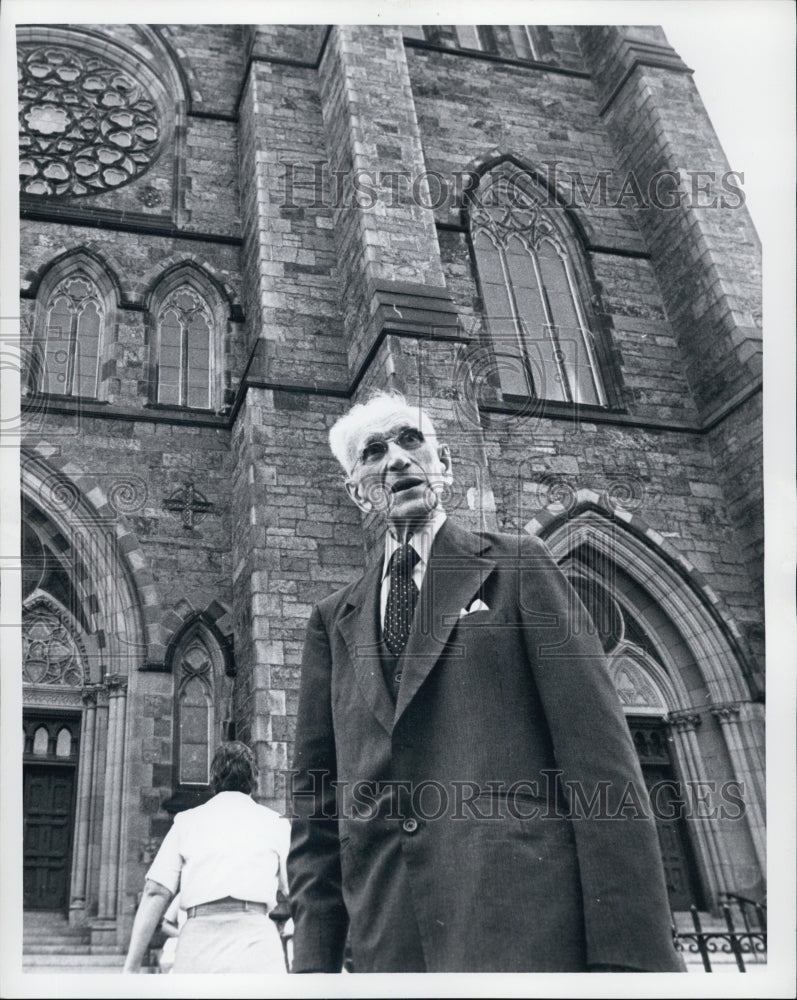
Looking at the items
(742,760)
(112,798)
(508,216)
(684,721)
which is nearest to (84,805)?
(112,798)

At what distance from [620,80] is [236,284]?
5241 millimetres

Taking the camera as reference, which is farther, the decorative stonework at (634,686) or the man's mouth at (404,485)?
the decorative stonework at (634,686)

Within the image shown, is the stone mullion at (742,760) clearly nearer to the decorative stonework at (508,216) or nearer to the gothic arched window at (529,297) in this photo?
the gothic arched window at (529,297)

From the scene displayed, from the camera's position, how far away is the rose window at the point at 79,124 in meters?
9.76

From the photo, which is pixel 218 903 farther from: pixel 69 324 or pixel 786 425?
pixel 69 324

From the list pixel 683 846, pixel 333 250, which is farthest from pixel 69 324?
pixel 683 846

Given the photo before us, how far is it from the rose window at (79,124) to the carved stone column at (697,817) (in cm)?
734

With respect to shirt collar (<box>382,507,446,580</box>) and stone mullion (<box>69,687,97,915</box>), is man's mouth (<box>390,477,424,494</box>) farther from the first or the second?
stone mullion (<box>69,687,97,915</box>)

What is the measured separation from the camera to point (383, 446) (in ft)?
15.2

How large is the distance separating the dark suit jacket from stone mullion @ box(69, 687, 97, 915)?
3119 millimetres

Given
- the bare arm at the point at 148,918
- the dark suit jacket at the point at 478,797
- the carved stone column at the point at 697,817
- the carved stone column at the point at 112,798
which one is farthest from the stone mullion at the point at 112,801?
the carved stone column at the point at 697,817

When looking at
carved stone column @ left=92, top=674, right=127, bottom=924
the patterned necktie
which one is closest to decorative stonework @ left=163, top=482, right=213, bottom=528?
carved stone column @ left=92, top=674, right=127, bottom=924

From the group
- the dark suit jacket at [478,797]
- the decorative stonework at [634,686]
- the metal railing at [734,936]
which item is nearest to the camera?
the dark suit jacket at [478,797]

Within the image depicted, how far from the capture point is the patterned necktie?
4.09m
